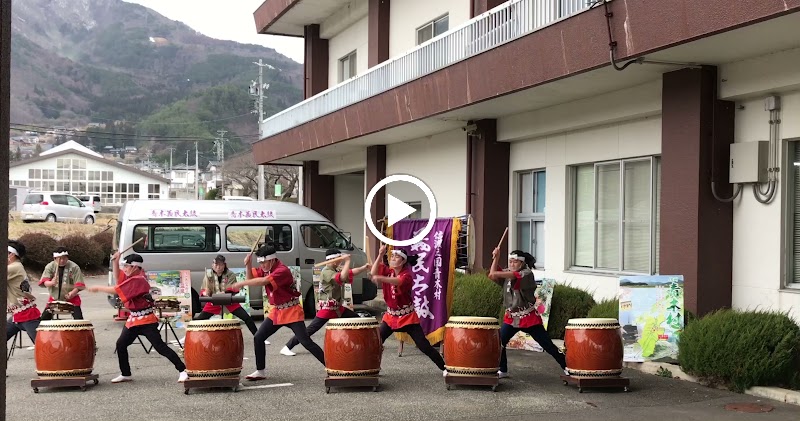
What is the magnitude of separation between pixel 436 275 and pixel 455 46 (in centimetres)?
553

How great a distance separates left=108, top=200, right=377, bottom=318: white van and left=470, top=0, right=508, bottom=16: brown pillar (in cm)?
569

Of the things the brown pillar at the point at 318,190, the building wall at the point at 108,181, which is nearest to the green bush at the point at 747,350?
the brown pillar at the point at 318,190

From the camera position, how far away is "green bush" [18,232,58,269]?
2852cm

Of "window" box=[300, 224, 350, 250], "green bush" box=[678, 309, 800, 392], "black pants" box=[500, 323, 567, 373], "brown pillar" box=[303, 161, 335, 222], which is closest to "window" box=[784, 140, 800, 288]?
"green bush" box=[678, 309, 800, 392]

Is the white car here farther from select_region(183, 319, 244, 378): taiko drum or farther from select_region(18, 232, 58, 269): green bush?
select_region(183, 319, 244, 378): taiko drum

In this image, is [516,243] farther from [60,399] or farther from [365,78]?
[60,399]

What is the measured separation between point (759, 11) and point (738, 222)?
3.56m

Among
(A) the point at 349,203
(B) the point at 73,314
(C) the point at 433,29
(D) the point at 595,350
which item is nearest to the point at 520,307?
(D) the point at 595,350

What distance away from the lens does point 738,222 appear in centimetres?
1145

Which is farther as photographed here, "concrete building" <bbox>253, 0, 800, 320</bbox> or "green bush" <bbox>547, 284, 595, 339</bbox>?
"green bush" <bbox>547, 284, 595, 339</bbox>

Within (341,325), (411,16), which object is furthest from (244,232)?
(341,325)

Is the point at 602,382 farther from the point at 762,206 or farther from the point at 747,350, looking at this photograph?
the point at 762,206

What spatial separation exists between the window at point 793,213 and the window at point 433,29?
10.1 metres

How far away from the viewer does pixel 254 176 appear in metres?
76.0
